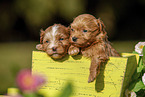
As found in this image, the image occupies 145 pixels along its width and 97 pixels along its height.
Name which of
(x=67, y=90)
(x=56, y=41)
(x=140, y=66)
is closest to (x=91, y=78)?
(x=56, y=41)

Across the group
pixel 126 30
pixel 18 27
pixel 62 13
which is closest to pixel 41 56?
pixel 62 13

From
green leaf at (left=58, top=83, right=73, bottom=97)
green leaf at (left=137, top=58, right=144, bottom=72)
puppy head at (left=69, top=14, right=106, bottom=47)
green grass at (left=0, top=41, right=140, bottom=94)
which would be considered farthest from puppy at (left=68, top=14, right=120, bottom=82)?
green grass at (left=0, top=41, right=140, bottom=94)

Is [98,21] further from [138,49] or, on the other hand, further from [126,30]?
[126,30]

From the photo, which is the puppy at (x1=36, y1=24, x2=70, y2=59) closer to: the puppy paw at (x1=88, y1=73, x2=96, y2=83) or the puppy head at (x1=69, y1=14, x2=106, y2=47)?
the puppy head at (x1=69, y1=14, x2=106, y2=47)

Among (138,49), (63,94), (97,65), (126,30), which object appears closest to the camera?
(63,94)

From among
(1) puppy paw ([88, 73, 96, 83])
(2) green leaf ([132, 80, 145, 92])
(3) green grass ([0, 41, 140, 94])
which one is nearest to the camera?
(1) puppy paw ([88, 73, 96, 83])

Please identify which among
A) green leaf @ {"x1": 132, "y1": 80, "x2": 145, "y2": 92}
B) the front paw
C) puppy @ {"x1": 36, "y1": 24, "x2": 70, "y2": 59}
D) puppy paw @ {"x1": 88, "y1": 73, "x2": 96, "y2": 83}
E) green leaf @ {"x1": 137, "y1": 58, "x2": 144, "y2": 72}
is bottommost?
green leaf @ {"x1": 132, "y1": 80, "x2": 145, "y2": 92}

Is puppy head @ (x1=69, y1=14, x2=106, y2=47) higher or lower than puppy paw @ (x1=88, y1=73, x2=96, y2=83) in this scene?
higher

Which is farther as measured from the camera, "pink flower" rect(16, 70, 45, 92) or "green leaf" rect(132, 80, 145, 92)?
"green leaf" rect(132, 80, 145, 92)

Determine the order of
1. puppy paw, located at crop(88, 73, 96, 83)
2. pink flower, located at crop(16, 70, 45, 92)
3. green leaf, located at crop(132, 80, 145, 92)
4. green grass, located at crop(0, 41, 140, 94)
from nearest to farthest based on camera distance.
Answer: pink flower, located at crop(16, 70, 45, 92) < puppy paw, located at crop(88, 73, 96, 83) < green leaf, located at crop(132, 80, 145, 92) < green grass, located at crop(0, 41, 140, 94)
